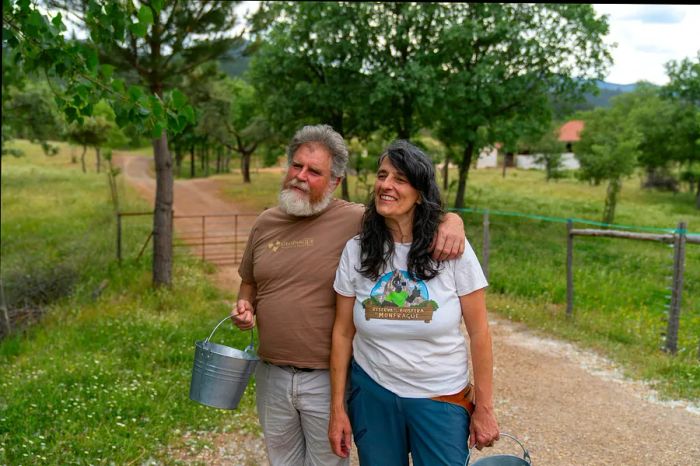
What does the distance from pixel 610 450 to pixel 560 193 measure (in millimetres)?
→ 29284

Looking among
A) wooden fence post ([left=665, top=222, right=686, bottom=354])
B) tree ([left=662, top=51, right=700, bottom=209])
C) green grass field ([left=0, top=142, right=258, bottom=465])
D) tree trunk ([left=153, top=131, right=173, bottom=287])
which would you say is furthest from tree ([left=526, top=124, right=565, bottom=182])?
wooden fence post ([left=665, top=222, right=686, bottom=354])

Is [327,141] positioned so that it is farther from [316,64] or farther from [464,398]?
[316,64]

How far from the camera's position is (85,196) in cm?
2559

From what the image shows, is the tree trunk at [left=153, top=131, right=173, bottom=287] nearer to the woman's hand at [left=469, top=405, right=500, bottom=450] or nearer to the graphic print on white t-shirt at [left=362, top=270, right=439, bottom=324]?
the graphic print on white t-shirt at [left=362, top=270, right=439, bottom=324]

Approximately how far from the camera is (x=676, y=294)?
23.1 feet

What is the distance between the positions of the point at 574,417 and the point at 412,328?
3.62 meters

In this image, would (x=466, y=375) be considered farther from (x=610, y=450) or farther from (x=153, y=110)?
(x=610, y=450)

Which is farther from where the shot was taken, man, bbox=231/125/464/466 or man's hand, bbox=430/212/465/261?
man, bbox=231/125/464/466

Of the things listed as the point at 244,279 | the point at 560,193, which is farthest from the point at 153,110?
the point at 560,193

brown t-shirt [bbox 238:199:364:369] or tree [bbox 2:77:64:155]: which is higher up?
tree [bbox 2:77:64:155]

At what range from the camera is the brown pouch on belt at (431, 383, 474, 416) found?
239 cm

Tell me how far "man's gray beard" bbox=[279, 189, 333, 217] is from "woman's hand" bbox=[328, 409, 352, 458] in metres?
0.86

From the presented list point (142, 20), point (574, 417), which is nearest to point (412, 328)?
point (142, 20)

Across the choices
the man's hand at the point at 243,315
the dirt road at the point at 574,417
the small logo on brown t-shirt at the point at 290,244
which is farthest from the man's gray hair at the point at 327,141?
the dirt road at the point at 574,417
